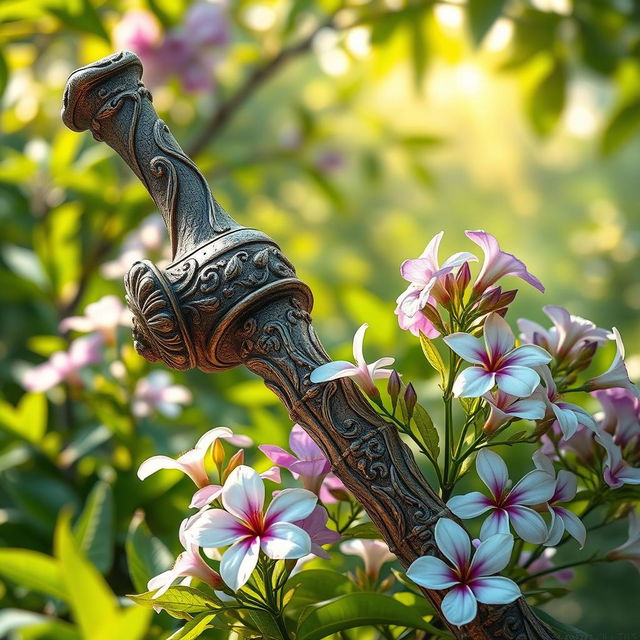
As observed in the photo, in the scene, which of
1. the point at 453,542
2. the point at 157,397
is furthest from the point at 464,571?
the point at 157,397

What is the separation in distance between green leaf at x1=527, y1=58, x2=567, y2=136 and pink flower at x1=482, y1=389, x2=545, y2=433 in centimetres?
56

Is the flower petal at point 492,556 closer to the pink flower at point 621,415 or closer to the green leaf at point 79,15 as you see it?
the pink flower at point 621,415

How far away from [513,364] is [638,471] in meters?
0.06

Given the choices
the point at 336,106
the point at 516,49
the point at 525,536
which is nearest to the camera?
the point at 525,536

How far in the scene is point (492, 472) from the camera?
0.70 feet

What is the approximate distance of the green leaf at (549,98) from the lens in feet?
2.33

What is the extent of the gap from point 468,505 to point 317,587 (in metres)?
0.07

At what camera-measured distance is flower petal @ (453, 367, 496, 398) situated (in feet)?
0.66

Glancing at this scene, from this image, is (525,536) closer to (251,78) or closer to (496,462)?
(496,462)

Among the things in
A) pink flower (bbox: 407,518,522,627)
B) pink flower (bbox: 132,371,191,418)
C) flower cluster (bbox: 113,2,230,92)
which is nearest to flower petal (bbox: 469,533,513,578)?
pink flower (bbox: 407,518,522,627)

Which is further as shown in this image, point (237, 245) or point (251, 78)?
point (251, 78)

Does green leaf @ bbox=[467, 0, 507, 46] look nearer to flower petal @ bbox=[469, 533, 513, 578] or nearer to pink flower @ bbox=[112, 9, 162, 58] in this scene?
pink flower @ bbox=[112, 9, 162, 58]

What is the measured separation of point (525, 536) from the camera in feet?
0.67

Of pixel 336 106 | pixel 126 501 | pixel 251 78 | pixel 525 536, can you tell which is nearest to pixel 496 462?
pixel 525 536
